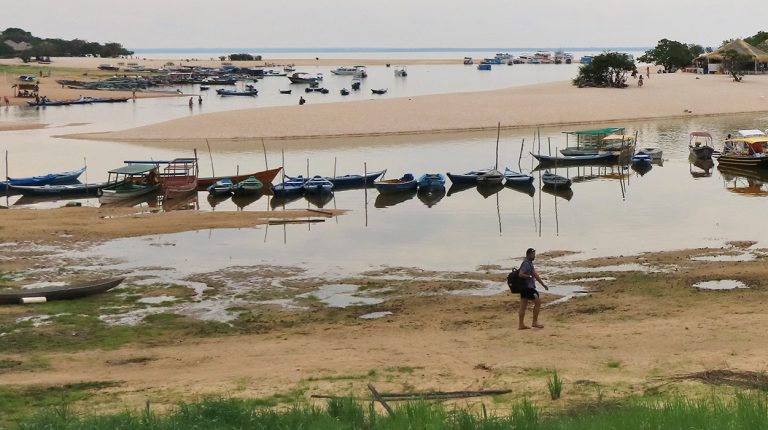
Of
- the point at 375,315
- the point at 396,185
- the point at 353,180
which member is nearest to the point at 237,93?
the point at 353,180

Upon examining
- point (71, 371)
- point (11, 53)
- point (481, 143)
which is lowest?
point (71, 371)

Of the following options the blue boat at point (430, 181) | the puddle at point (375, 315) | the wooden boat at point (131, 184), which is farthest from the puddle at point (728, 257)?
the wooden boat at point (131, 184)

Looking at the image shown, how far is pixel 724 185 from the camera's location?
44219mm

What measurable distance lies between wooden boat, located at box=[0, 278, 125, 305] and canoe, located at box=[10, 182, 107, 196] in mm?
19057

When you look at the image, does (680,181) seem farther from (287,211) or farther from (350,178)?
(287,211)

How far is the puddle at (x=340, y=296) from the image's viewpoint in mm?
24047

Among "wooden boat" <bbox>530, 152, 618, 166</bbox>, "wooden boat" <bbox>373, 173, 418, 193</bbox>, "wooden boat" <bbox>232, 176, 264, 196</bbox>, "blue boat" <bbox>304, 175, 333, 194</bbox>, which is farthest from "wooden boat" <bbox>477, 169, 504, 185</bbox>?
"wooden boat" <bbox>232, 176, 264, 196</bbox>

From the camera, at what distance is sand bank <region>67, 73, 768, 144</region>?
65.8 m

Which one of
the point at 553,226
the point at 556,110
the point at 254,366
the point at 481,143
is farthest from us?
the point at 556,110

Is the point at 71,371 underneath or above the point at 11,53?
underneath

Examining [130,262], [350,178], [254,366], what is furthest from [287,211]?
[254,366]

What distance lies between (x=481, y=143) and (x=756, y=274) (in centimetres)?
3553

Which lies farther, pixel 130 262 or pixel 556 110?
pixel 556 110

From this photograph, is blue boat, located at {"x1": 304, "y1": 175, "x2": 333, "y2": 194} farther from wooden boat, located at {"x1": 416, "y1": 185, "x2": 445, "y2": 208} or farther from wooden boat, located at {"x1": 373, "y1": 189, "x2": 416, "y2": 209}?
wooden boat, located at {"x1": 416, "y1": 185, "x2": 445, "y2": 208}
